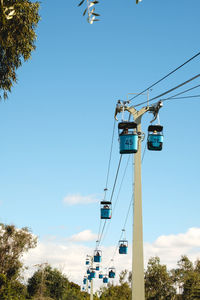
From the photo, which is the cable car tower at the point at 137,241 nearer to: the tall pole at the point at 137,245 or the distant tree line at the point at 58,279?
the tall pole at the point at 137,245

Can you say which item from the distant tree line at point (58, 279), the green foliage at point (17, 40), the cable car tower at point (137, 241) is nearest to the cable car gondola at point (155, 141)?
the cable car tower at point (137, 241)

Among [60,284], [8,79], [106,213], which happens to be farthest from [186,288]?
[8,79]

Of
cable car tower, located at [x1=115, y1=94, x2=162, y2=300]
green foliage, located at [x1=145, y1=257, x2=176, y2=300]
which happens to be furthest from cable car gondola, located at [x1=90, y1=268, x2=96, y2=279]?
cable car tower, located at [x1=115, y1=94, x2=162, y2=300]

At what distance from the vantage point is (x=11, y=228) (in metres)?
49.7

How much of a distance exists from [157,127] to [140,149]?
0.93 meters

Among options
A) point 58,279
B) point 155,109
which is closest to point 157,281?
point 58,279

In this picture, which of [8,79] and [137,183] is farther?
[8,79]

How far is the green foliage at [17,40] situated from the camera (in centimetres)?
1263

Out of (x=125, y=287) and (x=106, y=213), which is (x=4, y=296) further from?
(x=125, y=287)

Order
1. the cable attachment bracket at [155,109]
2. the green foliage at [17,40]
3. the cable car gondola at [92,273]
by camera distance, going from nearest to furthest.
A: the cable attachment bracket at [155,109]
the green foliage at [17,40]
the cable car gondola at [92,273]

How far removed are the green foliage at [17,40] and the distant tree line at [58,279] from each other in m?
33.6

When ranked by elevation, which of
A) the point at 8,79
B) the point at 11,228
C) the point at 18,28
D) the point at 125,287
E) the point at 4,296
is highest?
the point at 18,28

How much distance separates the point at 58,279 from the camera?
5334 centimetres

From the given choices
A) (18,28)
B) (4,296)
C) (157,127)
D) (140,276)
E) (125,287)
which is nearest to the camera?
(140,276)
